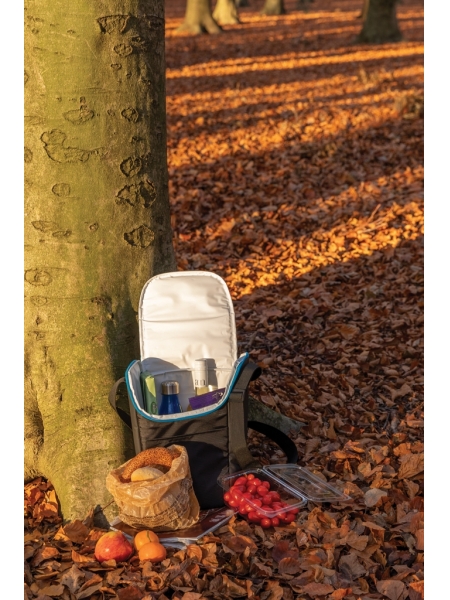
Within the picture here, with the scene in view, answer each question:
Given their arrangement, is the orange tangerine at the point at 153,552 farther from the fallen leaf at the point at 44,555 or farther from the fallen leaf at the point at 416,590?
the fallen leaf at the point at 416,590

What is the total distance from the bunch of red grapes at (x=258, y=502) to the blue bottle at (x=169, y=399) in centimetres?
47

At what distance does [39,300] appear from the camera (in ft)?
11.4

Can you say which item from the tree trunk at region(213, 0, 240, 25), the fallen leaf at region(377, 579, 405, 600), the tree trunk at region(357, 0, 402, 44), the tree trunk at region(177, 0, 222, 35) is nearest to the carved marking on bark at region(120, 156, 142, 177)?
the fallen leaf at region(377, 579, 405, 600)

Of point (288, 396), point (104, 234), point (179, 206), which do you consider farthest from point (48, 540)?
point (179, 206)

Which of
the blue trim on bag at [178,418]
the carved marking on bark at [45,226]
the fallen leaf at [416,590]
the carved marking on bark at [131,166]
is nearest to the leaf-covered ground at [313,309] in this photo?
the fallen leaf at [416,590]

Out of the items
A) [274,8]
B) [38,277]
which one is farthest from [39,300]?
[274,8]

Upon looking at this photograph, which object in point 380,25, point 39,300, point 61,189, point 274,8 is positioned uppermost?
point 274,8

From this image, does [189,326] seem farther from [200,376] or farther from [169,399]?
[169,399]

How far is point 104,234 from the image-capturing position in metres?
3.45

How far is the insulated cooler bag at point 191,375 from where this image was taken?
3.42 m

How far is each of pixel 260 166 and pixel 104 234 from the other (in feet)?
20.0

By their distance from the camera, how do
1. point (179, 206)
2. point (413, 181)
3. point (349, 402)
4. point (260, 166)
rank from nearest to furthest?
point (349, 402) → point (179, 206) → point (413, 181) → point (260, 166)

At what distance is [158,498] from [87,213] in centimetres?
131

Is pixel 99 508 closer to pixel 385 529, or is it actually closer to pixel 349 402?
pixel 385 529
